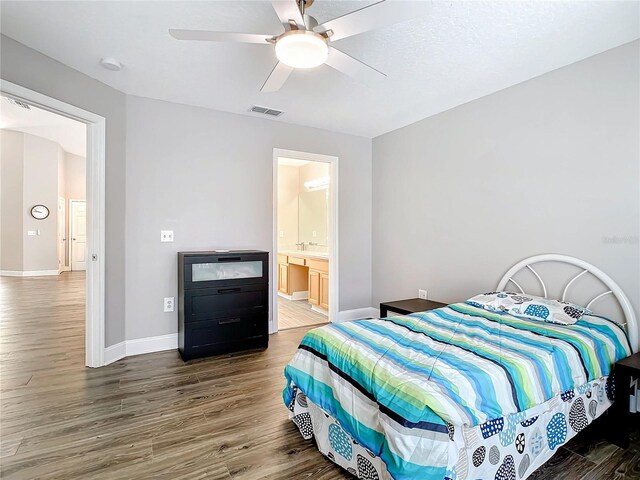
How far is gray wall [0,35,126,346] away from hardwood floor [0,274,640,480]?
54 cm

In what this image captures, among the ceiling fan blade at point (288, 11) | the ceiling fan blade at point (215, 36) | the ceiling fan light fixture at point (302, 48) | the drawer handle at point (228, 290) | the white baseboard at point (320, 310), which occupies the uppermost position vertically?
the ceiling fan blade at point (288, 11)

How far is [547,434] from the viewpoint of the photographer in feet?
5.38

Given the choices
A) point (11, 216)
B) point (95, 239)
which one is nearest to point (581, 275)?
point (95, 239)

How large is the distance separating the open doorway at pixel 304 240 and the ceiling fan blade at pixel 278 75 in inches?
67.7

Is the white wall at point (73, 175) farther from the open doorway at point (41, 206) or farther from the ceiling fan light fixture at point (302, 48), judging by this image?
the ceiling fan light fixture at point (302, 48)

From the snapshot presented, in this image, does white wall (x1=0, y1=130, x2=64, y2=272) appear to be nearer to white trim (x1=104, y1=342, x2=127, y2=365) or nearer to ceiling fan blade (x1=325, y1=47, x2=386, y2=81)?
white trim (x1=104, y1=342, x2=127, y2=365)

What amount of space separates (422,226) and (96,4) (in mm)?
3408

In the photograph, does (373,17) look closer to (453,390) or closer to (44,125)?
(453,390)

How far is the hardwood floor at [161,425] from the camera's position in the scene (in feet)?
5.48

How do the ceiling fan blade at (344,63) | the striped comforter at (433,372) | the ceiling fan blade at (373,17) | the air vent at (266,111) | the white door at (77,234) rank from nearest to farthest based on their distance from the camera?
the striped comforter at (433,372) → the ceiling fan blade at (373,17) → the ceiling fan blade at (344,63) → the air vent at (266,111) → the white door at (77,234)

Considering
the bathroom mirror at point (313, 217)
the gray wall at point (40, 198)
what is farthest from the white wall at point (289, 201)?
the gray wall at point (40, 198)

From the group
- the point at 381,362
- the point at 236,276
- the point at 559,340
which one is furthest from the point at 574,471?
the point at 236,276

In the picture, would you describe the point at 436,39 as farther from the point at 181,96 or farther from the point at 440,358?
the point at 181,96

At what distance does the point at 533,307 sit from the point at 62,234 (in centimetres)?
1065
